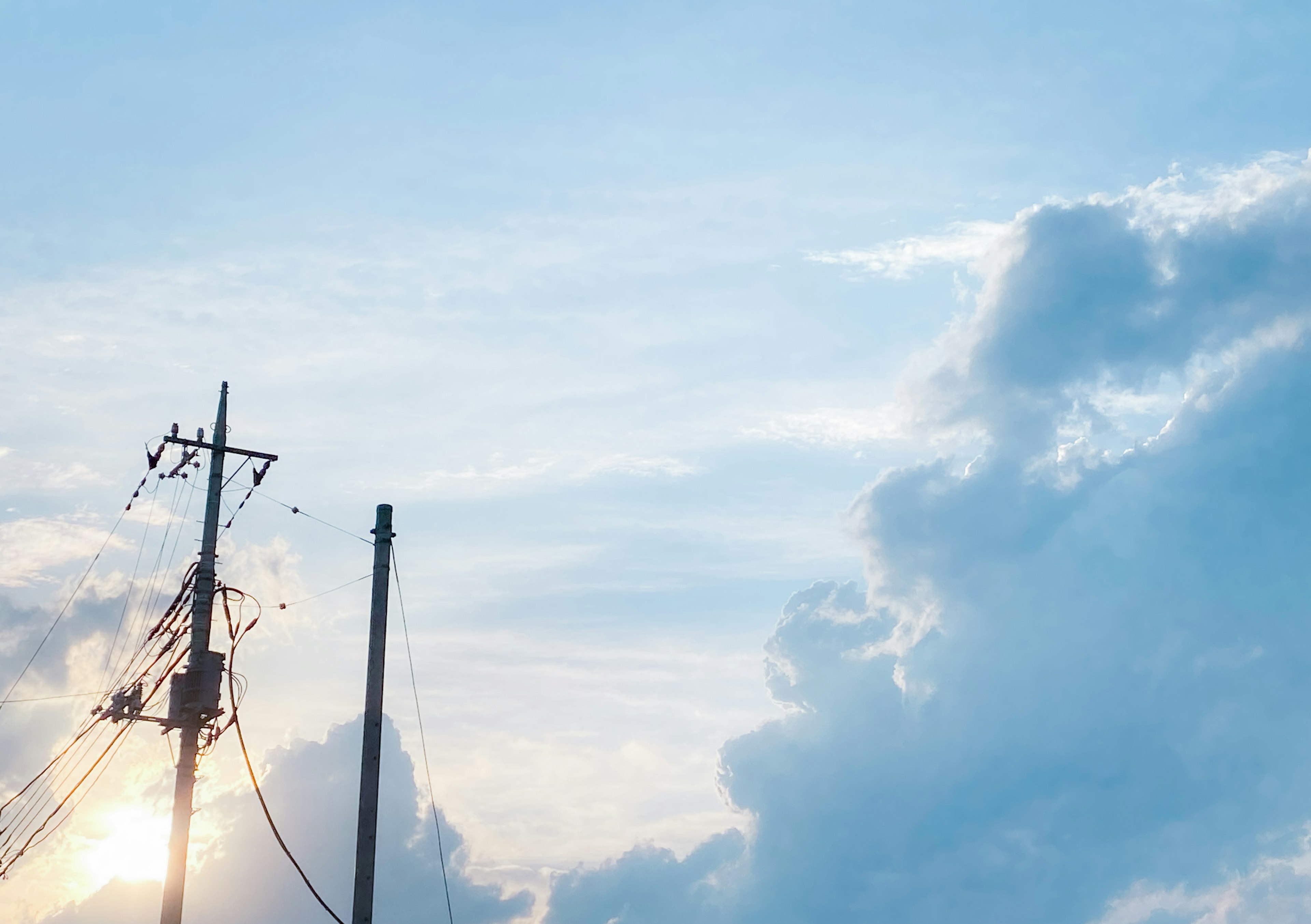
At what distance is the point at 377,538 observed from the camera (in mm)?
29984

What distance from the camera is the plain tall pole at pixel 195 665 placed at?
32938 mm

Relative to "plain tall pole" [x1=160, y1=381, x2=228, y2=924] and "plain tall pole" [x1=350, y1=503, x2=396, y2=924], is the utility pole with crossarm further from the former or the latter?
"plain tall pole" [x1=350, y1=503, x2=396, y2=924]

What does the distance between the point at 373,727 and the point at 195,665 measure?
1131 centimetres

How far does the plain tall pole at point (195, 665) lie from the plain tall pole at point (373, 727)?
9261mm

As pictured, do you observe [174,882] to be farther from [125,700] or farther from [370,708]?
[370,708]

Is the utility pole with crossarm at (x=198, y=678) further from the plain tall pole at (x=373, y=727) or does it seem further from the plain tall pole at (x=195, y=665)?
the plain tall pole at (x=373, y=727)

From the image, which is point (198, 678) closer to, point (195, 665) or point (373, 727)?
point (195, 665)

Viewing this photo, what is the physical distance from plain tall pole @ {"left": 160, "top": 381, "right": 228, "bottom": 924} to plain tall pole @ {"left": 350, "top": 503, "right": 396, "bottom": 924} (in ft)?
30.4

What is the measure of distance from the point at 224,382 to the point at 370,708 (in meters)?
16.2

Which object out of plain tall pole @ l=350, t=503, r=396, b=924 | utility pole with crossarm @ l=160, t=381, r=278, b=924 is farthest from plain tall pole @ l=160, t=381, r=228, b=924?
plain tall pole @ l=350, t=503, r=396, b=924

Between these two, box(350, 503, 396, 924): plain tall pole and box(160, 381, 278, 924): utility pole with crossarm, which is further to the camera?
box(160, 381, 278, 924): utility pole with crossarm

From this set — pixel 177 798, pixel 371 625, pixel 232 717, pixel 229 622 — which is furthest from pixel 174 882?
pixel 371 625

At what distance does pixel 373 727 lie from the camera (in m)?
28.1

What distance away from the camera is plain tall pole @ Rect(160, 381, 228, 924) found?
32938mm
